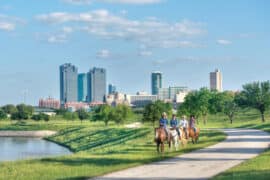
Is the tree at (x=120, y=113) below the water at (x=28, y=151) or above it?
above

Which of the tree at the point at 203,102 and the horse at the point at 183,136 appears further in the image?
the tree at the point at 203,102

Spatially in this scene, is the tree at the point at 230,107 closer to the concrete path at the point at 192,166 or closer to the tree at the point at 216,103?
the tree at the point at 216,103

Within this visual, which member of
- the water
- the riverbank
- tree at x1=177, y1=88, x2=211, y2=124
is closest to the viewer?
the water

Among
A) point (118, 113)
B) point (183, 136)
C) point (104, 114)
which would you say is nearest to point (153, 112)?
point (118, 113)

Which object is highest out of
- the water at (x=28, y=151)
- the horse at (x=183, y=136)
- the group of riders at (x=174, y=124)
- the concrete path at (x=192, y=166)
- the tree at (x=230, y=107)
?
the tree at (x=230, y=107)

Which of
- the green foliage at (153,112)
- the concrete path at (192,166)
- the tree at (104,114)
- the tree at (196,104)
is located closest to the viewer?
the concrete path at (192,166)

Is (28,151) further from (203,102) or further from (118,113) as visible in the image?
(118,113)

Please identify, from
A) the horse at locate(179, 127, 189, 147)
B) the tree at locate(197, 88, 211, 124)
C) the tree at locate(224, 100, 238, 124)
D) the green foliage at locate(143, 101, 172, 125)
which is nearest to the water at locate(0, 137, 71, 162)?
the green foliage at locate(143, 101, 172, 125)

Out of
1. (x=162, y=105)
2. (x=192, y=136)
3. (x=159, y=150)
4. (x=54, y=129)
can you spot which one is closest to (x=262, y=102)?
(x=162, y=105)

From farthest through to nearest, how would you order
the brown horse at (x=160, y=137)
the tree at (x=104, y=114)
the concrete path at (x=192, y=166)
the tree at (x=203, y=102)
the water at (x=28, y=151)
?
1. the tree at (x=104, y=114)
2. the tree at (x=203, y=102)
3. the water at (x=28, y=151)
4. the brown horse at (x=160, y=137)
5. the concrete path at (x=192, y=166)

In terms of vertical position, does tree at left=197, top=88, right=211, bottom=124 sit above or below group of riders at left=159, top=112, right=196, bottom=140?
above

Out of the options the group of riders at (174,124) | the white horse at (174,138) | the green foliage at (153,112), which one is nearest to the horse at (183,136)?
the group of riders at (174,124)

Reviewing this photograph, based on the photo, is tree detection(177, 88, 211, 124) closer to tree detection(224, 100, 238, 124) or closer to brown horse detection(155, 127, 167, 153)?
tree detection(224, 100, 238, 124)

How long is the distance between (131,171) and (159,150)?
10.2 meters
